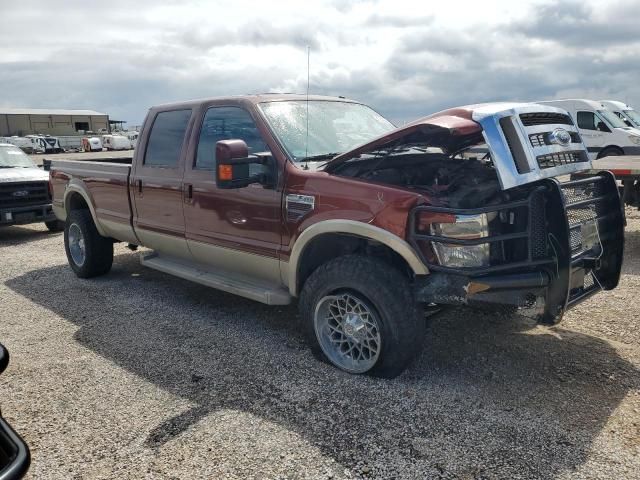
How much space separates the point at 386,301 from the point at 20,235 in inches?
367

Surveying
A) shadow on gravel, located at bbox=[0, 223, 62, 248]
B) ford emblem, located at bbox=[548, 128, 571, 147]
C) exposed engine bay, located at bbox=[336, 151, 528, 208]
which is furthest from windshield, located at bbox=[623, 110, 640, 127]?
shadow on gravel, located at bbox=[0, 223, 62, 248]

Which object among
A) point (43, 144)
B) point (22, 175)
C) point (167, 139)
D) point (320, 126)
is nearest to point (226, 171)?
point (320, 126)

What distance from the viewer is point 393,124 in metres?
5.62

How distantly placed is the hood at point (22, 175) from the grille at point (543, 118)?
914 cm

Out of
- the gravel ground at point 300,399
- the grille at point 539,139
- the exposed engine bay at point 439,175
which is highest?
the grille at point 539,139

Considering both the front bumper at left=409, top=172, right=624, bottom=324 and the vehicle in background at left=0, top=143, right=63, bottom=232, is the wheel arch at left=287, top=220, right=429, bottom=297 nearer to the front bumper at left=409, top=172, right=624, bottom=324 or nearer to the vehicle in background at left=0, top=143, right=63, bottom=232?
the front bumper at left=409, top=172, right=624, bottom=324

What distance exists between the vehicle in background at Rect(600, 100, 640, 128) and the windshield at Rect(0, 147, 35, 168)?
52.8ft

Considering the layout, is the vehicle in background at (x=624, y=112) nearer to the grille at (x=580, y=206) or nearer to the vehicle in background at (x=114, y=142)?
the grille at (x=580, y=206)

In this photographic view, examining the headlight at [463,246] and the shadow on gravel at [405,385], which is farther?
the headlight at [463,246]

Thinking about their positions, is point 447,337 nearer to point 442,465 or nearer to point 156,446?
point 442,465

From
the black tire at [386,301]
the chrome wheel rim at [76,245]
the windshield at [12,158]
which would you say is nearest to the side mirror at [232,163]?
the black tire at [386,301]

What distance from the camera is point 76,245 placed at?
6.90 m

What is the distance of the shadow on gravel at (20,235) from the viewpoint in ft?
32.3

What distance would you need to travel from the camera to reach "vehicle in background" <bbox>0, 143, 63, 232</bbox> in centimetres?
967
